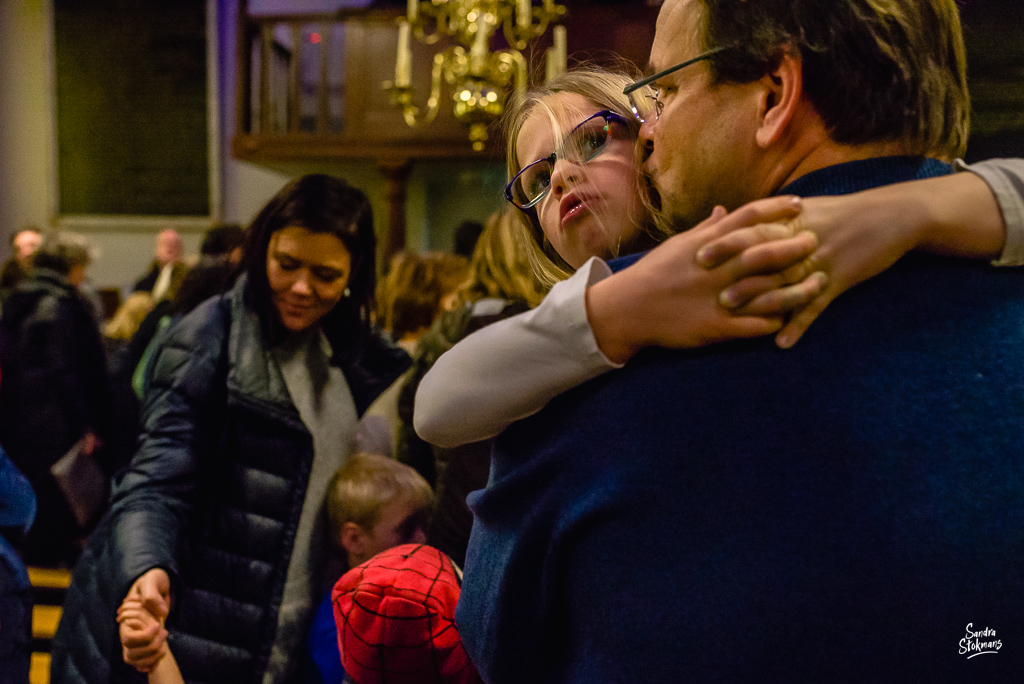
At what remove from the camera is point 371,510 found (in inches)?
69.8

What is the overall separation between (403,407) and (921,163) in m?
1.69

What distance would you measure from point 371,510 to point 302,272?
622 millimetres

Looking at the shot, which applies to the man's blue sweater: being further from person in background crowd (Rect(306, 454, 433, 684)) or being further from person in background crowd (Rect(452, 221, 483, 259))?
person in background crowd (Rect(452, 221, 483, 259))

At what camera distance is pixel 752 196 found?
0.73 metres

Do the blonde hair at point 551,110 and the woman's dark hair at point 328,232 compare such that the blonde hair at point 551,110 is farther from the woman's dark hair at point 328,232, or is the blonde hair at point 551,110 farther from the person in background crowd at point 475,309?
the woman's dark hair at point 328,232

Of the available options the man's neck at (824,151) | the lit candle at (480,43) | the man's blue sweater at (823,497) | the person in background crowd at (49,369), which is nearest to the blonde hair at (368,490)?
the man's blue sweater at (823,497)

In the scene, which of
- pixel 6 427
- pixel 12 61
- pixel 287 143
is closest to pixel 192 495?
pixel 6 427

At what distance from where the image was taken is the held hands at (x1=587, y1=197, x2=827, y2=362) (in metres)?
0.60

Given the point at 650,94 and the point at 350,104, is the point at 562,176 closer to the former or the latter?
the point at 650,94

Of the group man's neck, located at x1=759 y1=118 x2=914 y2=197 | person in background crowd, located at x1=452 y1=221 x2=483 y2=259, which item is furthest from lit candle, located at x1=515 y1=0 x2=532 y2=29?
man's neck, located at x1=759 y1=118 x2=914 y2=197

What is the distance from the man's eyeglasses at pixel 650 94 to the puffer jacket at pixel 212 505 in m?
1.14

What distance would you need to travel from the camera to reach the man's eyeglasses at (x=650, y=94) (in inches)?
28.8

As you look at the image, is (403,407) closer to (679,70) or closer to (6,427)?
(679,70)
